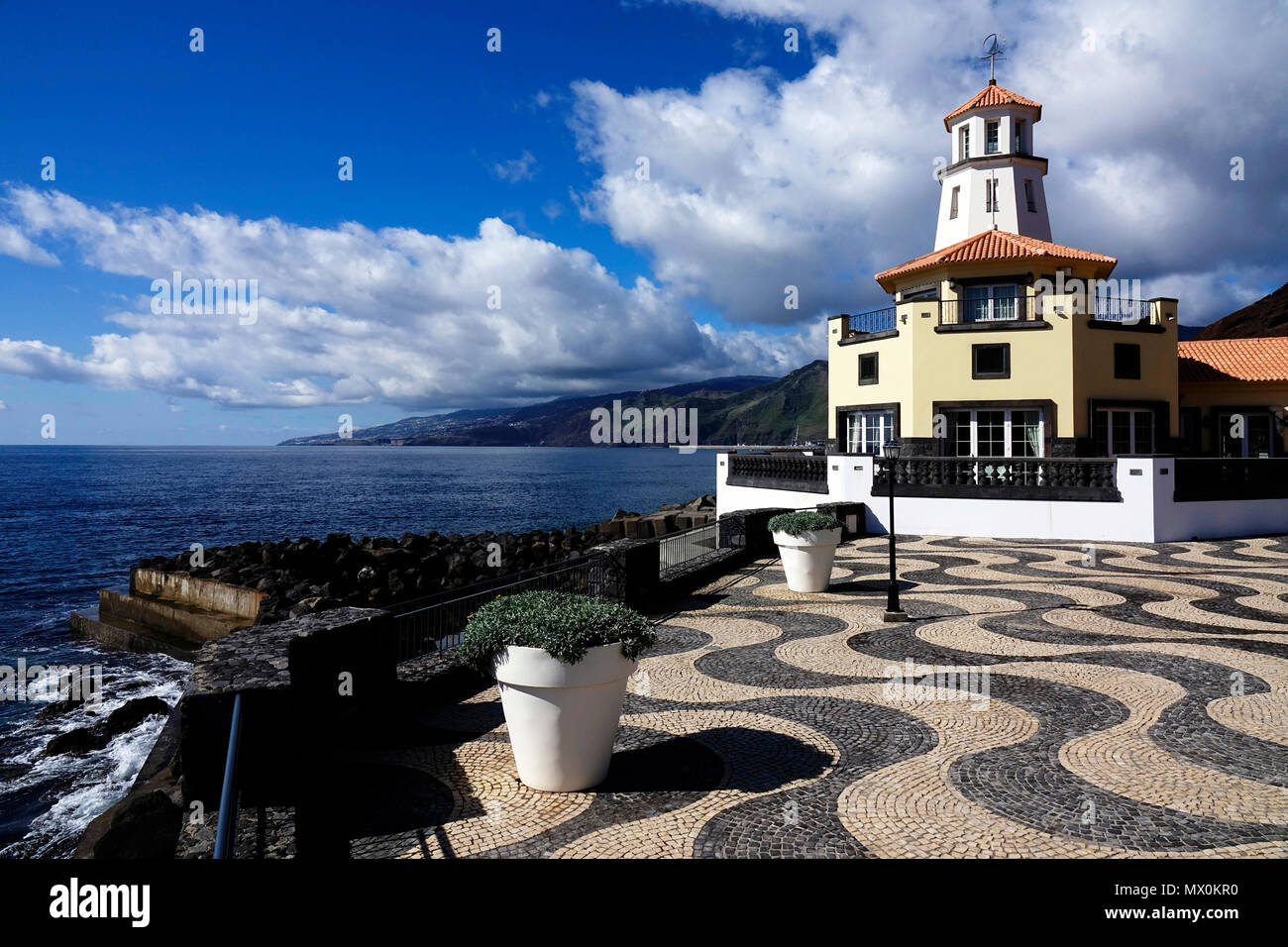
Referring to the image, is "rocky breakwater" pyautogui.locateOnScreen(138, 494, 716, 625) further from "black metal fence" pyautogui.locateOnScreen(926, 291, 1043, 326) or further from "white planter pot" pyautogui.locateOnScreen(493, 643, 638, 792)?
"white planter pot" pyautogui.locateOnScreen(493, 643, 638, 792)

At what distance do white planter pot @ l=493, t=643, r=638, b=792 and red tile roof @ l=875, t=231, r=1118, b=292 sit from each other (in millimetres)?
28718

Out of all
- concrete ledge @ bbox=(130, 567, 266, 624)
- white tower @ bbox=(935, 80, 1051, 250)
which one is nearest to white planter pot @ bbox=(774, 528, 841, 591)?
concrete ledge @ bbox=(130, 567, 266, 624)

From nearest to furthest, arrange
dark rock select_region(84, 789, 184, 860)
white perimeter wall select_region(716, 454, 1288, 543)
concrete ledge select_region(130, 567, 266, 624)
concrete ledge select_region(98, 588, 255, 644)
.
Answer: dark rock select_region(84, 789, 184, 860), white perimeter wall select_region(716, 454, 1288, 543), concrete ledge select_region(98, 588, 255, 644), concrete ledge select_region(130, 567, 266, 624)

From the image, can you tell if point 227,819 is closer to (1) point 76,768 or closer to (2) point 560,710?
(2) point 560,710

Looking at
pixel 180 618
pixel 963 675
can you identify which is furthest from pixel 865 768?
pixel 180 618

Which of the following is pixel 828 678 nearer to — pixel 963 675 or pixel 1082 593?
pixel 963 675

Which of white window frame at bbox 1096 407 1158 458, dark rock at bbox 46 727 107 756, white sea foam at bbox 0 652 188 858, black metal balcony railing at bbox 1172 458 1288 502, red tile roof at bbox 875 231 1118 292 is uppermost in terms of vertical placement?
red tile roof at bbox 875 231 1118 292

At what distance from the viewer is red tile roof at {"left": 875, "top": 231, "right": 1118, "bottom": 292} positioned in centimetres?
2988

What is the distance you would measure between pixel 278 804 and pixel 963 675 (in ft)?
23.6

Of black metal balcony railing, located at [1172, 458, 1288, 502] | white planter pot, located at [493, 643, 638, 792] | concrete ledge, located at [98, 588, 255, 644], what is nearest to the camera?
white planter pot, located at [493, 643, 638, 792]

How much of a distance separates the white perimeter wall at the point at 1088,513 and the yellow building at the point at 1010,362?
4269 mm

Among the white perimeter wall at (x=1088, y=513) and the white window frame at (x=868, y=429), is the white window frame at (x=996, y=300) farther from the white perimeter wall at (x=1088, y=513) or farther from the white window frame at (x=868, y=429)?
the white perimeter wall at (x=1088, y=513)

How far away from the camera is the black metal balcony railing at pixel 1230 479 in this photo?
73.4 feet

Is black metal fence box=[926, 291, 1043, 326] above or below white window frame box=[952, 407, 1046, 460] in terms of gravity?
above
